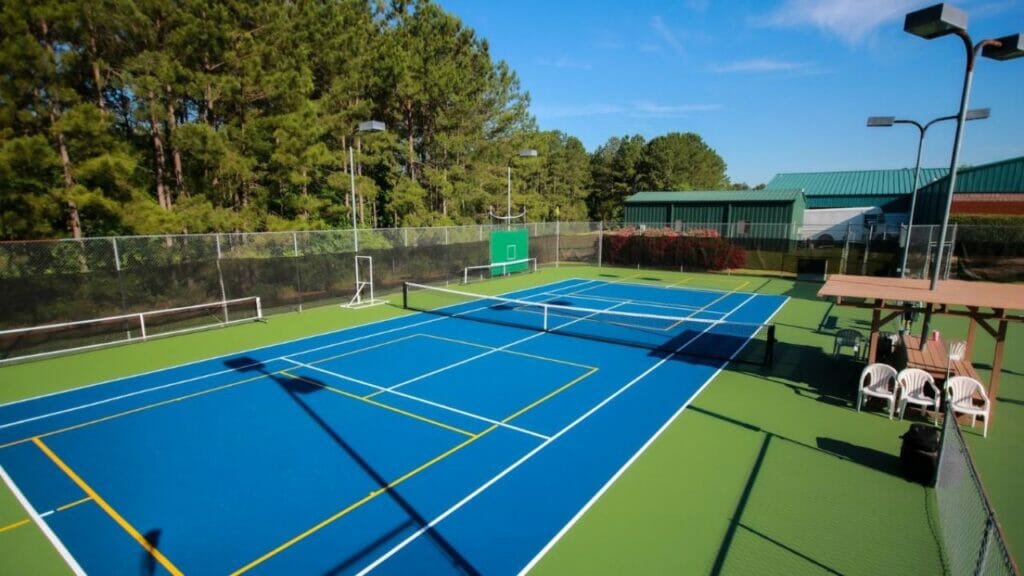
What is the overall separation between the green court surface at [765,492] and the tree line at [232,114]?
7.38 metres

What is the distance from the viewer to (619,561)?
5406 millimetres

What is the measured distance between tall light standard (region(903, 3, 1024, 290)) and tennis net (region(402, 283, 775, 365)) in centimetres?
527

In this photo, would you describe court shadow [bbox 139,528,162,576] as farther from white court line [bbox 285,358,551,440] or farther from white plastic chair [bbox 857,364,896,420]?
white plastic chair [bbox 857,364,896,420]

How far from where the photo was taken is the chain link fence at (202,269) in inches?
518

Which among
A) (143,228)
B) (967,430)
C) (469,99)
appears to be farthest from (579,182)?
(967,430)

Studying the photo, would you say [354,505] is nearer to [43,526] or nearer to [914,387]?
[43,526]

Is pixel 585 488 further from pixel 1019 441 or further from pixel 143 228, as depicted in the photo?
pixel 143 228

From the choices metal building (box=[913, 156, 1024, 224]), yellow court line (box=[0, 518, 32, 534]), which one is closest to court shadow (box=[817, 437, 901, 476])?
yellow court line (box=[0, 518, 32, 534])

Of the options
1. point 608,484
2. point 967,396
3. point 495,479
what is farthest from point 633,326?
point 495,479

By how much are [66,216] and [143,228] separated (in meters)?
2.50

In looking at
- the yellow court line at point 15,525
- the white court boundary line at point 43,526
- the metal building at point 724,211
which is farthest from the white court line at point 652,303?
the metal building at point 724,211

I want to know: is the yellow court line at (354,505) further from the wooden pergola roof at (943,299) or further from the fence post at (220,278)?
the fence post at (220,278)

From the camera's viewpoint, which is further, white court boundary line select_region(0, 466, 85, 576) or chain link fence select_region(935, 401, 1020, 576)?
white court boundary line select_region(0, 466, 85, 576)

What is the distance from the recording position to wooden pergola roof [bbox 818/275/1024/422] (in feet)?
28.7
